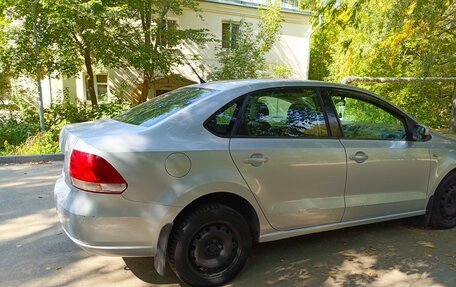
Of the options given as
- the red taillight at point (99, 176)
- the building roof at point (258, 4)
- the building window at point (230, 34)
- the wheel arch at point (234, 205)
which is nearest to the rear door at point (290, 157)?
the wheel arch at point (234, 205)

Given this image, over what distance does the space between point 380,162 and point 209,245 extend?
1.88 m

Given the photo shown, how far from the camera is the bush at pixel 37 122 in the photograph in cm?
841

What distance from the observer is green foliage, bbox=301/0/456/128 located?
7.32 meters

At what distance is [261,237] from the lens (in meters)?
3.08

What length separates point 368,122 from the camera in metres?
3.95

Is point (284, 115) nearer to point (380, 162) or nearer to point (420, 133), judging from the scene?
point (380, 162)

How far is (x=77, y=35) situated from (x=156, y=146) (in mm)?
10131

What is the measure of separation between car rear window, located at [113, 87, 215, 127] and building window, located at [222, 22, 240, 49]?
12087 mm

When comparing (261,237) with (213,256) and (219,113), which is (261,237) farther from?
(219,113)

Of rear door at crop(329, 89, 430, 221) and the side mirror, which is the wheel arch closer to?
rear door at crop(329, 89, 430, 221)

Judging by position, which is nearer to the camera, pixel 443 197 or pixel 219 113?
pixel 219 113

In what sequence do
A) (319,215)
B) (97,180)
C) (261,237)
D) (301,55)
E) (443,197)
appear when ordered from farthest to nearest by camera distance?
(301,55) → (443,197) → (319,215) → (261,237) → (97,180)

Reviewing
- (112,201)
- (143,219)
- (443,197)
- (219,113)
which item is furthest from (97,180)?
(443,197)

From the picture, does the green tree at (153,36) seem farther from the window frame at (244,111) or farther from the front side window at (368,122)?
the window frame at (244,111)
